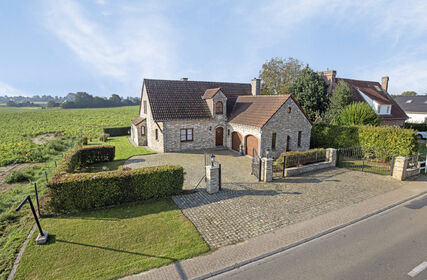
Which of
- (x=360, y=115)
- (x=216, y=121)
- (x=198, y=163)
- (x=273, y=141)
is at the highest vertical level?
(x=360, y=115)

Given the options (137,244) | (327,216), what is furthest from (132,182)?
(327,216)

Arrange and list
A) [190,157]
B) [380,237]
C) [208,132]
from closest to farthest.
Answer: [380,237] < [190,157] < [208,132]

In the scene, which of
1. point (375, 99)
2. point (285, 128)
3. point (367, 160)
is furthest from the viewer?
point (375, 99)

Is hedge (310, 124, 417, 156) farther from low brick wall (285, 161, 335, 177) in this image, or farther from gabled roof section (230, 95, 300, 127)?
gabled roof section (230, 95, 300, 127)

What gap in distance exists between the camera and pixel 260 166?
1433 cm

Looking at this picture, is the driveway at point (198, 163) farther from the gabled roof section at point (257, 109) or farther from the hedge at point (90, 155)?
the gabled roof section at point (257, 109)

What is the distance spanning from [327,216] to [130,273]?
8.31m

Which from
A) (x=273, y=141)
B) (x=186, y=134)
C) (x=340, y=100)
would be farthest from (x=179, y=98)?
(x=340, y=100)

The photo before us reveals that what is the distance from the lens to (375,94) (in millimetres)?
31891

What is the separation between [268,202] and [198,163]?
8466 mm

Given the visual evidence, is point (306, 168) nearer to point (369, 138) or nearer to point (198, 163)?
point (198, 163)

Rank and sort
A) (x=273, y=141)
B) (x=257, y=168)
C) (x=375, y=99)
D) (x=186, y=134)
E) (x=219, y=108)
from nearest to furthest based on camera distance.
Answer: (x=257, y=168) → (x=273, y=141) → (x=186, y=134) → (x=219, y=108) → (x=375, y=99)

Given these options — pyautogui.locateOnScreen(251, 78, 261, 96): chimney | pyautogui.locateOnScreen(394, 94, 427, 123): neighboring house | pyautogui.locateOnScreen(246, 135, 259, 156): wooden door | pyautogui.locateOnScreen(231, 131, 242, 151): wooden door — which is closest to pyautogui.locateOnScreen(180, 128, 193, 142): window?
pyautogui.locateOnScreen(231, 131, 242, 151): wooden door

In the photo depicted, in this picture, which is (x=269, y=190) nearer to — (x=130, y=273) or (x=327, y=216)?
(x=327, y=216)
